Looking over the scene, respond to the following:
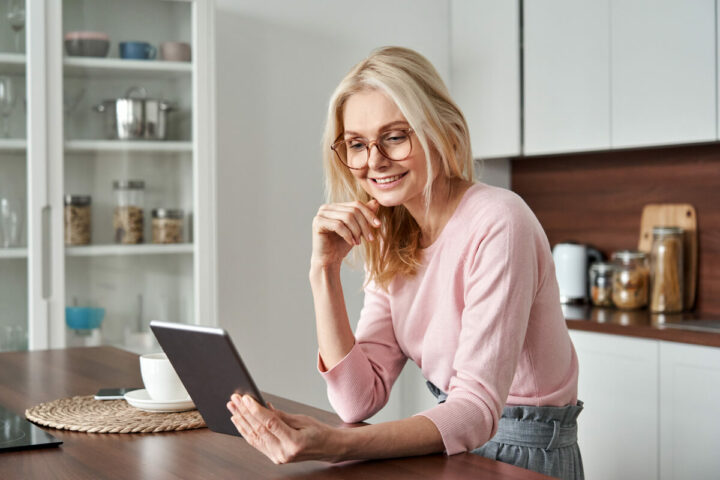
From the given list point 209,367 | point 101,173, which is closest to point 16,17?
point 101,173

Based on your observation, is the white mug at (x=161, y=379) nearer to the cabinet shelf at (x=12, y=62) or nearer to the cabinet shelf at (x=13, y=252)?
the cabinet shelf at (x=13, y=252)

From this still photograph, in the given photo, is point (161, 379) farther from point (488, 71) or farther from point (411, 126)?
point (488, 71)

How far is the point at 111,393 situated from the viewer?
1.54 m

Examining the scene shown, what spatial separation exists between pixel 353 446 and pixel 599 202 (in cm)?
268

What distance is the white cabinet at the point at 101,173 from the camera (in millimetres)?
2953

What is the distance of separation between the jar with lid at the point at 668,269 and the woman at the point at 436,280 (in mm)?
1742

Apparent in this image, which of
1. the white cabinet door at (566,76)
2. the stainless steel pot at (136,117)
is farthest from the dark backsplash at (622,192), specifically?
the stainless steel pot at (136,117)

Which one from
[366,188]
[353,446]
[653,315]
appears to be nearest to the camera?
[353,446]

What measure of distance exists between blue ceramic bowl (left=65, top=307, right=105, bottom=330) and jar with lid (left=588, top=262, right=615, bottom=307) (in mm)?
1844

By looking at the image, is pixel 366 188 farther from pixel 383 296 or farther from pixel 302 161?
pixel 302 161

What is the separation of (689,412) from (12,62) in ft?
7.98

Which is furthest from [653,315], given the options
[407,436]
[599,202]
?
[407,436]

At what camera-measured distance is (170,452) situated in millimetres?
1188

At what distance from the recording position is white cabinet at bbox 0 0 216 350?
2.95 meters
